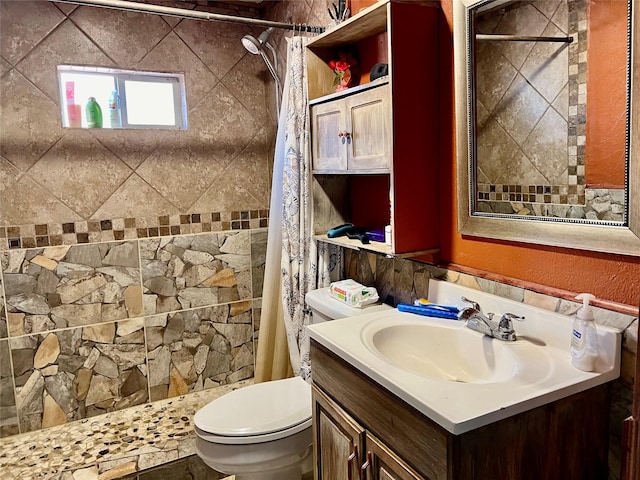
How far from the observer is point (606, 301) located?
46.9 inches

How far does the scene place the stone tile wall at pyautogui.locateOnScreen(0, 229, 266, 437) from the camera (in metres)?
2.45

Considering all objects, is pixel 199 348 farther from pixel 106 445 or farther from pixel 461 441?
pixel 461 441

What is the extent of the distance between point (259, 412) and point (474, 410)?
3.59ft

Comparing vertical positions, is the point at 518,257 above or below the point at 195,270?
above

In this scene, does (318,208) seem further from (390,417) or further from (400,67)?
(390,417)

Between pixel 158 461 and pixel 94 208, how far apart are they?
1248mm

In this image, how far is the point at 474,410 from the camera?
995 mm

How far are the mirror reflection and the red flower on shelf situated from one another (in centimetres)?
65

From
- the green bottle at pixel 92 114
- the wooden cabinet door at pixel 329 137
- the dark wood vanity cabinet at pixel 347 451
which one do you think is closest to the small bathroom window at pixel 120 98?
the green bottle at pixel 92 114

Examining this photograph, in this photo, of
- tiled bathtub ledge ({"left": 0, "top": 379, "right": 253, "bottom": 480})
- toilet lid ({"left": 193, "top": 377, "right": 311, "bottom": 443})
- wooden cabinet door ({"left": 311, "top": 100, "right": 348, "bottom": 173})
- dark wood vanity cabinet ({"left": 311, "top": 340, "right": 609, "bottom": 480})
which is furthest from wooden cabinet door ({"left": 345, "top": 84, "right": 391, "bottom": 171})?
tiled bathtub ledge ({"left": 0, "top": 379, "right": 253, "bottom": 480})

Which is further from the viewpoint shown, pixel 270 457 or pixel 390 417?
pixel 270 457

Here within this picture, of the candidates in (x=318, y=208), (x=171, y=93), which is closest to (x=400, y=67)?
(x=318, y=208)

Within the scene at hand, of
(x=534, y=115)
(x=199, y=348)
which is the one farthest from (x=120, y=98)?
(x=534, y=115)

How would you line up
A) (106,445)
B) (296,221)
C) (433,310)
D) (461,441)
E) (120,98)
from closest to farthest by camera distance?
(461,441)
(433,310)
(296,221)
(106,445)
(120,98)
